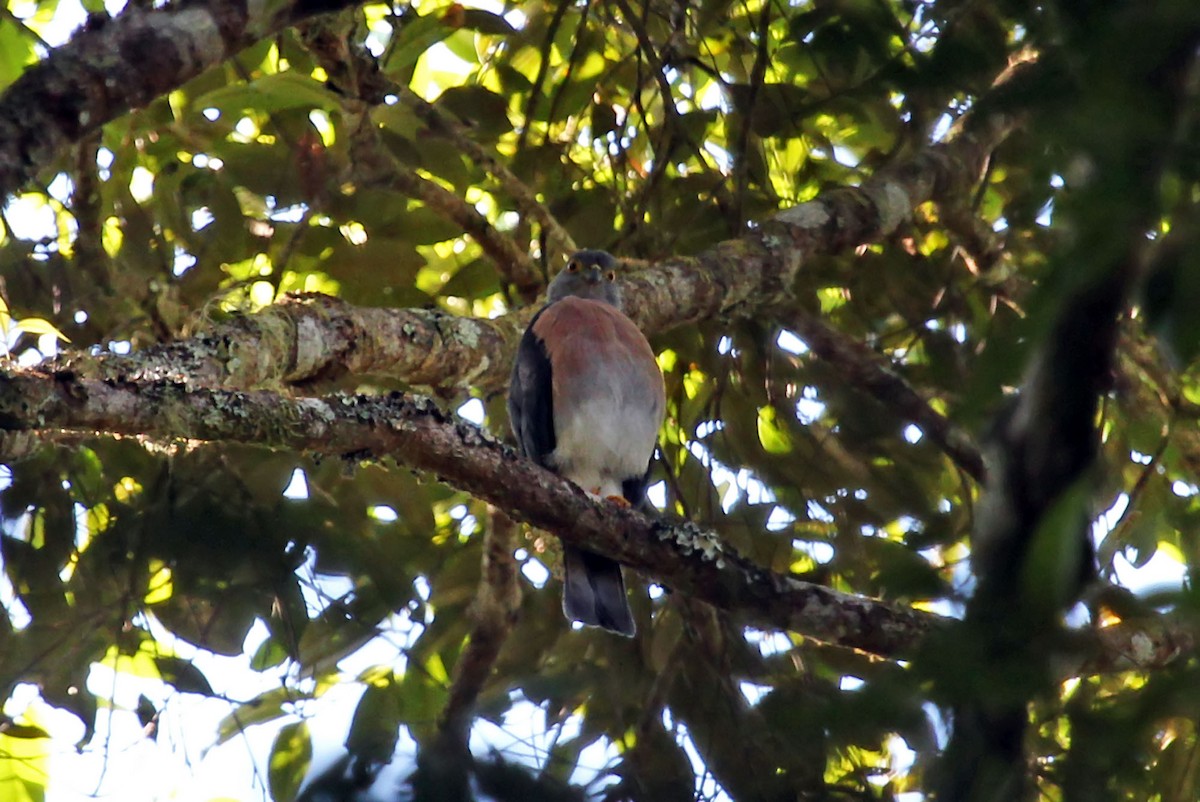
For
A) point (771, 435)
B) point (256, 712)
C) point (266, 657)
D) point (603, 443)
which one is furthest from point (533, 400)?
point (256, 712)

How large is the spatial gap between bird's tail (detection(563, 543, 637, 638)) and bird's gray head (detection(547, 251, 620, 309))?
1.25m

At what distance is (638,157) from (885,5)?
3.61m

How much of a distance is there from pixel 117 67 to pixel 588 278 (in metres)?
3.03

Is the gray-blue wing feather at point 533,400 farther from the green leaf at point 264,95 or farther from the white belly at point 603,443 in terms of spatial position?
the green leaf at point 264,95

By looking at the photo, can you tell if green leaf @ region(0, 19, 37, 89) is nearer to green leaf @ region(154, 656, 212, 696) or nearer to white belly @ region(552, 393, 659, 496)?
green leaf @ region(154, 656, 212, 696)

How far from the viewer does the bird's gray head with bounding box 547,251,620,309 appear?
5.23m

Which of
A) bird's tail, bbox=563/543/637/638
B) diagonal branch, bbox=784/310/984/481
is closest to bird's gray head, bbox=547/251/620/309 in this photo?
diagonal branch, bbox=784/310/984/481

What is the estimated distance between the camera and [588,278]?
5.46 m

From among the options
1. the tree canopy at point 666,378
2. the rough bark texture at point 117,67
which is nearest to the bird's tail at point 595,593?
the tree canopy at point 666,378

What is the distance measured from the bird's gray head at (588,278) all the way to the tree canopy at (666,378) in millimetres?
197

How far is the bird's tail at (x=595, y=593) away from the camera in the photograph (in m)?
4.09

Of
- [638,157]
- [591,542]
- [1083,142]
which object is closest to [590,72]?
[638,157]

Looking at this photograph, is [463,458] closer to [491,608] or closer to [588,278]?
[491,608]

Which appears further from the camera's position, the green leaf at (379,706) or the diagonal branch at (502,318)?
the green leaf at (379,706)
